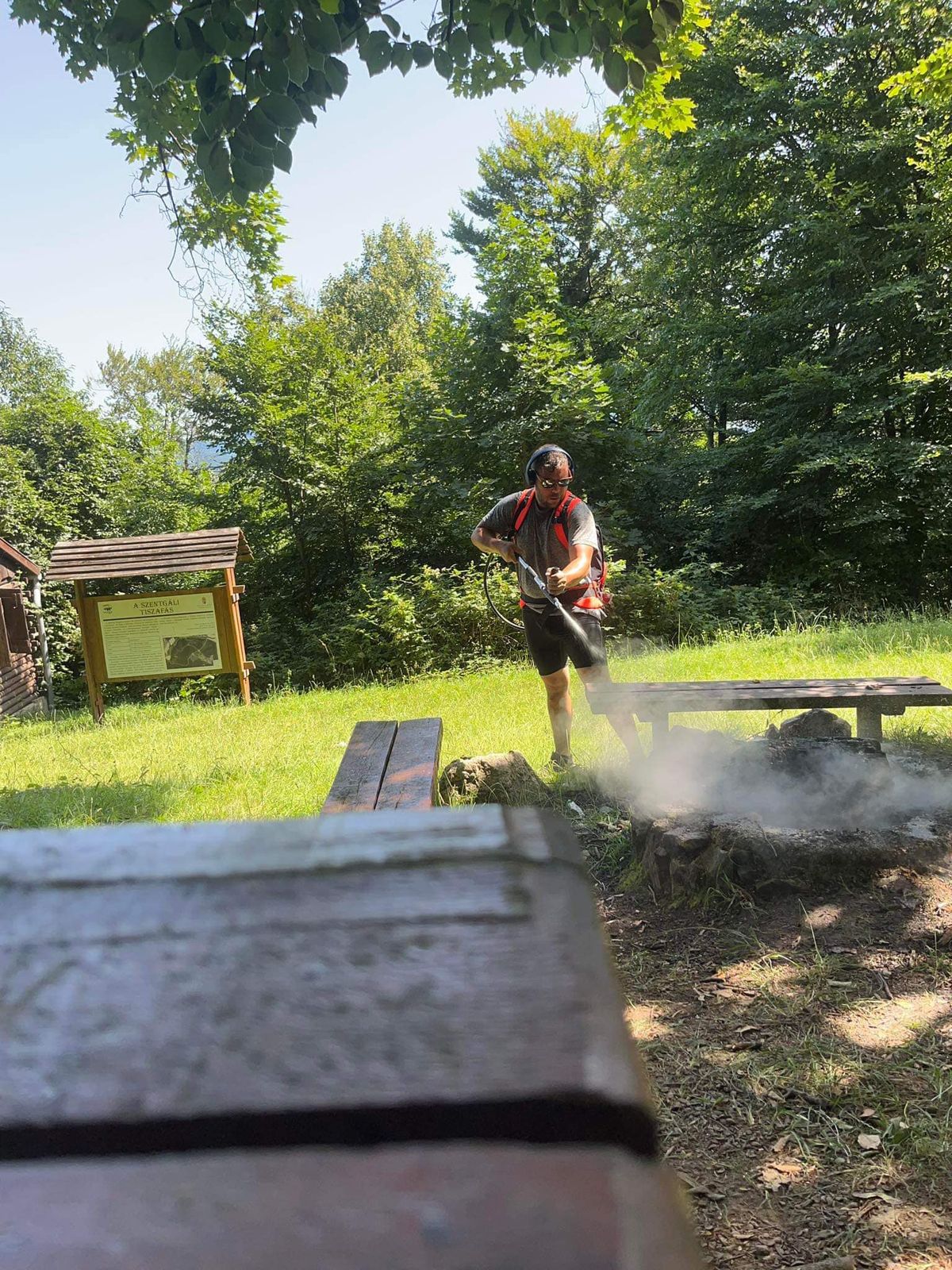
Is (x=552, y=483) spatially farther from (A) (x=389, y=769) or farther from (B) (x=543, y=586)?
(A) (x=389, y=769)

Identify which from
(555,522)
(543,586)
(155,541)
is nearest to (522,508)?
(555,522)

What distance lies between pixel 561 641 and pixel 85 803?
3164 millimetres

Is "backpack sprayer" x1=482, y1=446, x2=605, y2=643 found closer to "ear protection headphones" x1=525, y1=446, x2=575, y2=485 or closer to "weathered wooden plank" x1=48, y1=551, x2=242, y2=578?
"ear protection headphones" x1=525, y1=446, x2=575, y2=485

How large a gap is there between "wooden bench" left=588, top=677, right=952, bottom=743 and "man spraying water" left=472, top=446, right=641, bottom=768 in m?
0.28

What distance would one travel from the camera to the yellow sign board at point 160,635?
34.2 ft

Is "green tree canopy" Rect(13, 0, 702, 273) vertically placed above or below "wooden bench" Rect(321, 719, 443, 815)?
above

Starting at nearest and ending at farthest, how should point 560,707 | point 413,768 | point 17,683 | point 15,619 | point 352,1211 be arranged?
point 352,1211, point 413,768, point 560,707, point 17,683, point 15,619

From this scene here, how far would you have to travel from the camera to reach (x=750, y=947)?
11.0ft

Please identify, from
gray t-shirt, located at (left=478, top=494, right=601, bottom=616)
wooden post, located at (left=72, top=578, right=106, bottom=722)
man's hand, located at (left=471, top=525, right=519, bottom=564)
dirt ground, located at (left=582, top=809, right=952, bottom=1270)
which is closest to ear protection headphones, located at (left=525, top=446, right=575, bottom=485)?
gray t-shirt, located at (left=478, top=494, right=601, bottom=616)

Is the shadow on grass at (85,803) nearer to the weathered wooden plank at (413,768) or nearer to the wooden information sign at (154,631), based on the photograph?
the weathered wooden plank at (413,768)

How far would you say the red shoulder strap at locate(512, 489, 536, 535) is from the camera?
18.5ft

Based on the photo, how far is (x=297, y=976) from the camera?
16.7 inches

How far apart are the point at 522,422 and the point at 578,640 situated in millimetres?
10031

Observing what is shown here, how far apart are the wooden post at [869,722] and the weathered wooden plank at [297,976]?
4862 millimetres
